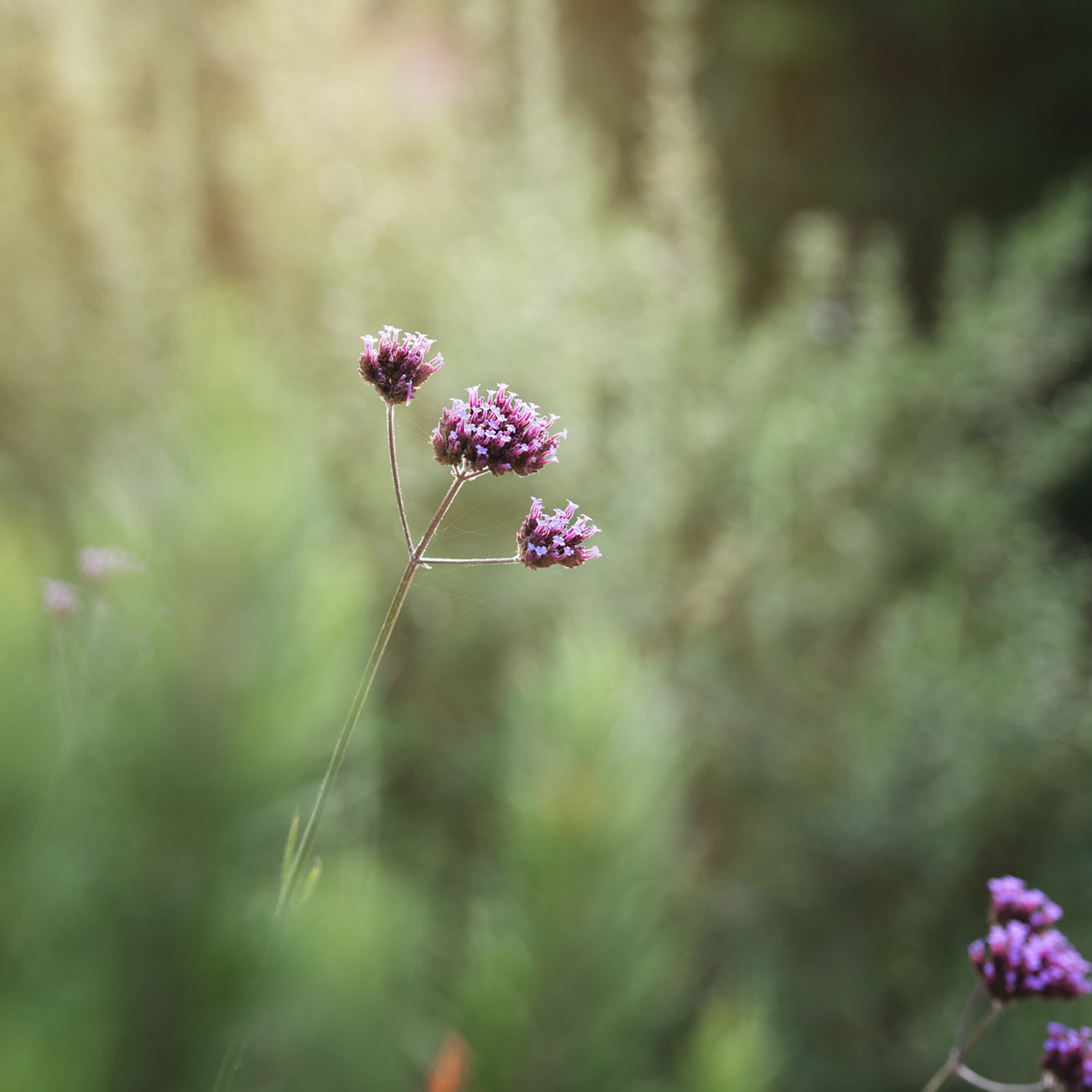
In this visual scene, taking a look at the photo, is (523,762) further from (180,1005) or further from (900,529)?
(900,529)

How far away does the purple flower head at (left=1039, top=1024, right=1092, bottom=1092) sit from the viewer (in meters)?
0.56

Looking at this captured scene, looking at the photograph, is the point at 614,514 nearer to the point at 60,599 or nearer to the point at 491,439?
the point at 60,599

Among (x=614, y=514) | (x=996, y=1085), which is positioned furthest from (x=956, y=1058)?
(x=614, y=514)

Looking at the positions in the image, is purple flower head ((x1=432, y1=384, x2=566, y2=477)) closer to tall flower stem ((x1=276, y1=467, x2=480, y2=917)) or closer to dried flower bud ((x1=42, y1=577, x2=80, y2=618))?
tall flower stem ((x1=276, y1=467, x2=480, y2=917))

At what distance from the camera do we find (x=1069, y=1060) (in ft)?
1.90

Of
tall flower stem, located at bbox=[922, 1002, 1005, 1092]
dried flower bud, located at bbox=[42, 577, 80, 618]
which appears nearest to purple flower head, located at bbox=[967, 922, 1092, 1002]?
tall flower stem, located at bbox=[922, 1002, 1005, 1092]

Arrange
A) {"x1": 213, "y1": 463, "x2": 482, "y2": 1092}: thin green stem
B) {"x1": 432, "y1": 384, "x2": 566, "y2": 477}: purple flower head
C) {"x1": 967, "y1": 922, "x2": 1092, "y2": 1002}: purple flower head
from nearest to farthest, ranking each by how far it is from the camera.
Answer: {"x1": 213, "y1": 463, "x2": 482, "y2": 1092}: thin green stem < {"x1": 432, "y1": 384, "x2": 566, "y2": 477}: purple flower head < {"x1": 967, "y1": 922, "x2": 1092, "y2": 1002}: purple flower head

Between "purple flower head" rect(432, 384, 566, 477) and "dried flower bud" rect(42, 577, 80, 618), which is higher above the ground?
"purple flower head" rect(432, 384, 566, 477)

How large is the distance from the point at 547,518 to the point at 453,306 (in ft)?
3.97

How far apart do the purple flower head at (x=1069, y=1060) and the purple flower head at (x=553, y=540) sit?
15.5 inches

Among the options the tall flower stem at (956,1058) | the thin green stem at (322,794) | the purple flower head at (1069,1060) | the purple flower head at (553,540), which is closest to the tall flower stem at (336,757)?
the thin green stem at (322,794)

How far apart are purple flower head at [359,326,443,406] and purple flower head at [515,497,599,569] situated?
0.09 meters

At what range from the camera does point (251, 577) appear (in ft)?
0.79

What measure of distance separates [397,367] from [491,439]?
7 centimetres
